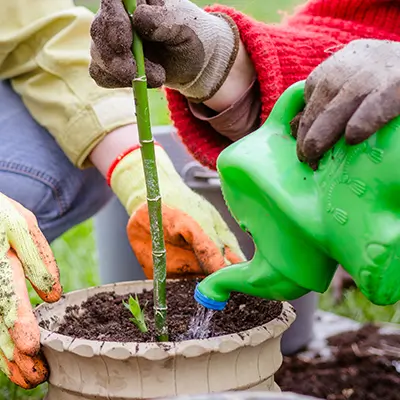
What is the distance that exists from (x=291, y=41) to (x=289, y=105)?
0.50 metres

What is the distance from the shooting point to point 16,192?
1483 millimetres

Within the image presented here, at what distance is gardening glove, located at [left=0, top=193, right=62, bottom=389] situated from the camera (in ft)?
3.12

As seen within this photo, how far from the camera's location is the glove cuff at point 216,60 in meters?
1.24

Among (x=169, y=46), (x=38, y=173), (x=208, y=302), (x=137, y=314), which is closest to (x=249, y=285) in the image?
(x=208, y=302)

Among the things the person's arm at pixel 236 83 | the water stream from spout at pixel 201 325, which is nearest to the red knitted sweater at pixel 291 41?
the person's arm at pixel 236 83

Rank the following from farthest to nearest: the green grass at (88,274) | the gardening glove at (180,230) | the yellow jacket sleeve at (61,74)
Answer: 1. the green grass at (88,274)
2. the yellow jacket sleeve at (61,74)
3. the gardening glove at (180,230)

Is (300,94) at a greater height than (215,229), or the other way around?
(300,94)

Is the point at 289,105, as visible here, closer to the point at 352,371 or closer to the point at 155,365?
the point at 155,365

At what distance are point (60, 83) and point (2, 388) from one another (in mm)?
699

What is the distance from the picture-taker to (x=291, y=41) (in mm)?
1348

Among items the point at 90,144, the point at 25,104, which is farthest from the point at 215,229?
the point at 25,104

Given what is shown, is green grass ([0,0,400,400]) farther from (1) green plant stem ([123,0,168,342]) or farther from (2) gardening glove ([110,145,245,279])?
(1) green plant stem ([123,0,168,342])

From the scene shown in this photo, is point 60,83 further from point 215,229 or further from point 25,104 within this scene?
point 215,229

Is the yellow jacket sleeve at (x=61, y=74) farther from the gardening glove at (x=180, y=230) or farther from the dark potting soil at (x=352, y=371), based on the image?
the dark potting soil at (x=352, y=371)
